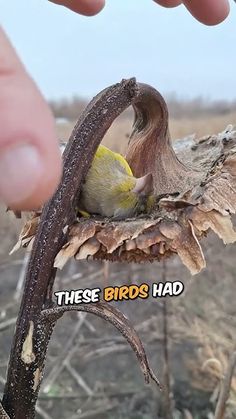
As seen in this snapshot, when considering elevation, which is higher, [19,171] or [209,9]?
[209,9]

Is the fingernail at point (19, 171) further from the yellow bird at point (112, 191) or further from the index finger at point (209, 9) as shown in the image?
the index finger at point (209, 9)

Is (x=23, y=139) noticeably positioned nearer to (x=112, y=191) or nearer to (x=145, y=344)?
(x=112, y=191)

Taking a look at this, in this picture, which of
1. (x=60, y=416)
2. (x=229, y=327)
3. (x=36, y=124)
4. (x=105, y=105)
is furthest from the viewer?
(x=229, y=327)

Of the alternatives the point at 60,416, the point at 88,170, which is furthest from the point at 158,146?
the point at 60,416

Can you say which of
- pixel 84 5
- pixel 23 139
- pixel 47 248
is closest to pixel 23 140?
pixel 23 139

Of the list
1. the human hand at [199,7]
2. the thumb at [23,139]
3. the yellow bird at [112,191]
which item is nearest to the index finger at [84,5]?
the human hand at [199,7]

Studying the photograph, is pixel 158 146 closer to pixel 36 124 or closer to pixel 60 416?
pixel 36 124

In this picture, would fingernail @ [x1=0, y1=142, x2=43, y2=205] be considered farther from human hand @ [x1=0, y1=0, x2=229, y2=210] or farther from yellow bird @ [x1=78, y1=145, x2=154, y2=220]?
yellow bird @ [x1=78, y1=145, x2=154, y2=220]
